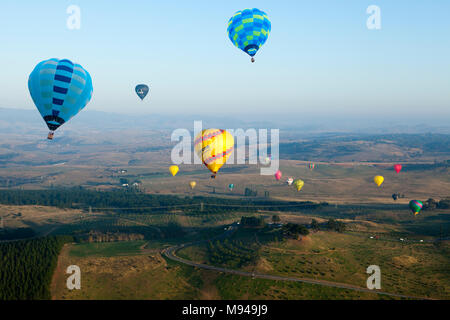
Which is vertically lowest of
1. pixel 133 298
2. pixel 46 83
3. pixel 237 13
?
pixel 133 298

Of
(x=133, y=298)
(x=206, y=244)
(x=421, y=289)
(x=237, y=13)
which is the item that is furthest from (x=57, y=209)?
(x=421, y=289)

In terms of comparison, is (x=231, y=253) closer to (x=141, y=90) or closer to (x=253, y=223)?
(x=253, y=223)

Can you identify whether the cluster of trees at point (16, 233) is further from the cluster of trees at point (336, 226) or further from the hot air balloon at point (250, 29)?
the cluster of trees at point (336, 226)

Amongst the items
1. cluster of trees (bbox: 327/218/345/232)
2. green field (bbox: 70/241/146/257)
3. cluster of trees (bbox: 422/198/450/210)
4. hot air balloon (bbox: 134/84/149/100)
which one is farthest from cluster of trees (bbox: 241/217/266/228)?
cluster of trees (bbox: 422/198/450/210)

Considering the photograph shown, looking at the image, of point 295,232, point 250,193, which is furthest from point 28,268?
point 250,193

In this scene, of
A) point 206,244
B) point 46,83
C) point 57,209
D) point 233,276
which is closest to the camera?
point 46,83

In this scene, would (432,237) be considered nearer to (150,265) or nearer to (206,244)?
(206,244)

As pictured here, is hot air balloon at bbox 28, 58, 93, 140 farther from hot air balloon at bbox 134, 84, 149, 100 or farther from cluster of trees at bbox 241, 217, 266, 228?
hot air balloon at bbox 134, 84, 149, 100

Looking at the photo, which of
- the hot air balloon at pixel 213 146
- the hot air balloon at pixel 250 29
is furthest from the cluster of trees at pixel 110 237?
the hot air balloon at pixel 250 29
